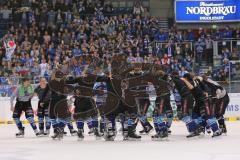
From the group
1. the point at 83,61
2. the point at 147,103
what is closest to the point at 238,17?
the point at 83,61

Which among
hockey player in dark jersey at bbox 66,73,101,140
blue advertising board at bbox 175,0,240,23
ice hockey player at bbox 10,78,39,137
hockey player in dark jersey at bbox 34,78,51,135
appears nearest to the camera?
hockey player in dark jersey at bbox 66,73,101,140

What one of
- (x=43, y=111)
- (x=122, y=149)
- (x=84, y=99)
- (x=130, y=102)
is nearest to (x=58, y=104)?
(x=84, y=99)

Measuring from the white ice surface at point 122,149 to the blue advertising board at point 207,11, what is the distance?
58.3ft

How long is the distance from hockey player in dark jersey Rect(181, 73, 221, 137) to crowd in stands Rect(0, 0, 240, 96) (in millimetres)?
8133

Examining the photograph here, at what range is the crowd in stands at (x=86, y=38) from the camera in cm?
2478

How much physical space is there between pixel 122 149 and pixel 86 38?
1719 centimetres

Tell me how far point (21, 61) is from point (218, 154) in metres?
15.5

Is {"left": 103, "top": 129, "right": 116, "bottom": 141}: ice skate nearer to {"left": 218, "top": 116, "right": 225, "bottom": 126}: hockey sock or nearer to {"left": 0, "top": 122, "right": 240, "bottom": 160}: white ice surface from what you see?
{"left": 0, "top": 122, "right": 240, "bottom": 160}: white ice surface

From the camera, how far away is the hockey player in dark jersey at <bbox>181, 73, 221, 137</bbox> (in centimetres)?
1445

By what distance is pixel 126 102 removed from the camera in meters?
14.1

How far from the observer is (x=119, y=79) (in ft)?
46.5

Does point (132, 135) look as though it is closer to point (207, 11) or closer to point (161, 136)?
point (161, 136)

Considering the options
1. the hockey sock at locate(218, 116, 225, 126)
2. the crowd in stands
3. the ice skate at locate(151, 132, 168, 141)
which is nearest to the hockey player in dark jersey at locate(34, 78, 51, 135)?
the ice skate at locate(151, 132, 168, 141)

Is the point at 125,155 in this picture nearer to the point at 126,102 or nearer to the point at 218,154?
the point at 218,154
